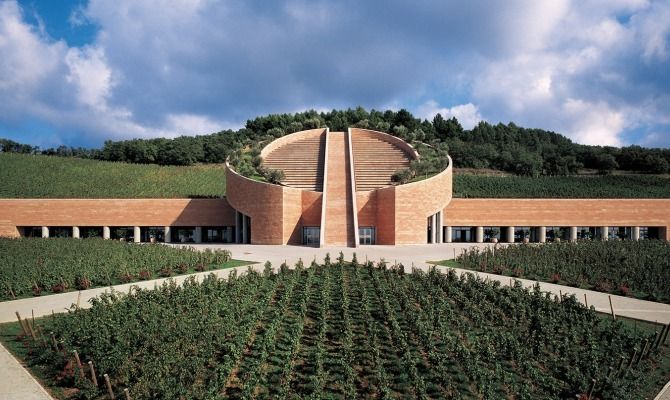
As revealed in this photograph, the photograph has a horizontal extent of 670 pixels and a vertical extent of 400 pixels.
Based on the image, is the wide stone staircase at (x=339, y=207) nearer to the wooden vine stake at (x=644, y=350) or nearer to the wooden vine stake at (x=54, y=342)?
the wooden vine stake at (x=54, y=342)

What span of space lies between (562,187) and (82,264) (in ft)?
126

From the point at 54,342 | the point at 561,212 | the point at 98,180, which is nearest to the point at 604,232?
the point at 561,212

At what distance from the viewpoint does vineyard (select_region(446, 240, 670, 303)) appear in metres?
15.0

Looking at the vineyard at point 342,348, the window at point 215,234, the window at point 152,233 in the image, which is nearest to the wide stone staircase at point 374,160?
the window at point 215,234

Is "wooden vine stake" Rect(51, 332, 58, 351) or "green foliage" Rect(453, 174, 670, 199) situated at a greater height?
"green foliage" Rect(453, 174, 670, 199)

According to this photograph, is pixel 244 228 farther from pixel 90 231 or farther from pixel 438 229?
pixel 438 229

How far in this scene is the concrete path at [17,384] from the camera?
23.9 ft

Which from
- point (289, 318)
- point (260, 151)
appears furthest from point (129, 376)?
point (260, 151)

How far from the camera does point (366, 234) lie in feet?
92.0

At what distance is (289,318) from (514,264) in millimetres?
10818

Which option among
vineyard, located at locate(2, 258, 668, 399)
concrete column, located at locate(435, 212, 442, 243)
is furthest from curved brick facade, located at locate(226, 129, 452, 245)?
vineyard, located at locate(2, 258, 668, 399)

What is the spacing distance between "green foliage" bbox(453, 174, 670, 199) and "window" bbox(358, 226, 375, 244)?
40.8 ft

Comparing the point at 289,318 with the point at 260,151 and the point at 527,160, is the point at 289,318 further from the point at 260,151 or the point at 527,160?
the point at 527,160

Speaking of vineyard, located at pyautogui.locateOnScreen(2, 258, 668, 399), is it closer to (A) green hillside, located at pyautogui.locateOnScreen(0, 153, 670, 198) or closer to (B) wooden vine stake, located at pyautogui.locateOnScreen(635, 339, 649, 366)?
(B) wooden vine stake, located at pyautogui.locateOnScreen(635, 339, 649, 366)
